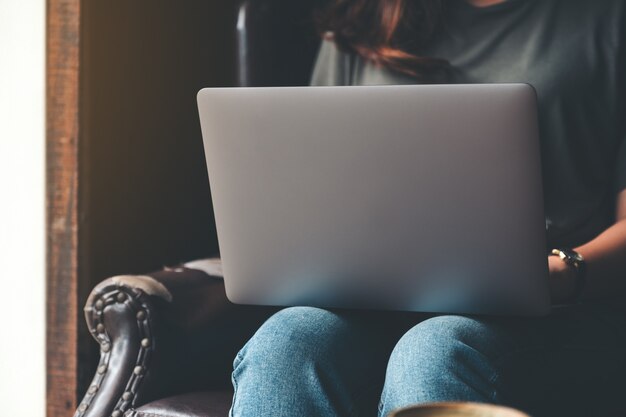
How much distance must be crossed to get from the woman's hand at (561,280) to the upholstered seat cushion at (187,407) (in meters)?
0.42

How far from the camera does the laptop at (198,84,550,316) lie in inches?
27.0

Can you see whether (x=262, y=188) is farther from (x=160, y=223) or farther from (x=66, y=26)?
(x=160, y=223)

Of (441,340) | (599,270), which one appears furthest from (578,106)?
(441,340)

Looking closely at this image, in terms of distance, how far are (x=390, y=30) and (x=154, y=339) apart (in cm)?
66

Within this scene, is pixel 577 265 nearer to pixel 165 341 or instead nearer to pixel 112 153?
pixel 165 341

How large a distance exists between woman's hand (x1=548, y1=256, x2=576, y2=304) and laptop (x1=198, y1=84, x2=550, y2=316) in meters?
0.13

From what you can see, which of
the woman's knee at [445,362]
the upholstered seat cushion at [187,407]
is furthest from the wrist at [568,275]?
the upholstered seat cushion at [187,407]

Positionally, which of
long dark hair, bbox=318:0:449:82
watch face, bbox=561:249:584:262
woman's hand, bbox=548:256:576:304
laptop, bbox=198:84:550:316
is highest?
long dark hair, bbox=318:0:449:82

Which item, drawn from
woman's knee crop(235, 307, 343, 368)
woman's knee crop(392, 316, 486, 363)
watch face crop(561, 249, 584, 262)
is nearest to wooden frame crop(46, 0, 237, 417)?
woman's knee crop(235, 307, 343, 368)

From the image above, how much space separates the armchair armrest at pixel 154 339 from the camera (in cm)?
100

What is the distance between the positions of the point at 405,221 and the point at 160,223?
0.89 meters

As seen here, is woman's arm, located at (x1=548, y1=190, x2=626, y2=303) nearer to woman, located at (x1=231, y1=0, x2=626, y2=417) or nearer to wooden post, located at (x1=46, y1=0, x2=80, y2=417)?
woman, located at (x1=231, y1=0, x2=626, y2=417)
